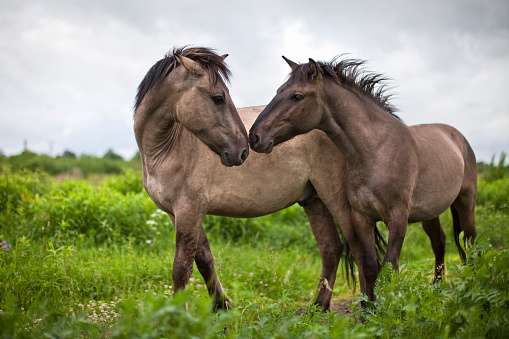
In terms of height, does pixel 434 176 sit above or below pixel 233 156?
below

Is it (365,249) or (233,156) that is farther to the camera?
(365,249)

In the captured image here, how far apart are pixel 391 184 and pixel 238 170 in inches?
59.5

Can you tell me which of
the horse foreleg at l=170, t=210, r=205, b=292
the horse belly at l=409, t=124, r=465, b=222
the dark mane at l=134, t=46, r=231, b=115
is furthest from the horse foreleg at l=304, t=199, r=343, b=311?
the dark mane at l=134, t=46, r=231, b=115

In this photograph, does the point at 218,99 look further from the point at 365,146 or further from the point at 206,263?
the point at 206,263

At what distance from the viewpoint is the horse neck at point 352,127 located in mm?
4066

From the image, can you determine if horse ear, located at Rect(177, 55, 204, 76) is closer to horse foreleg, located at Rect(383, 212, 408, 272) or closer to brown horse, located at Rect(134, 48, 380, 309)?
brown horse, located at Rect(134, 48, 380, 309)

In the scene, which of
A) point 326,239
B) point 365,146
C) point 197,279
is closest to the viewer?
point 365,146

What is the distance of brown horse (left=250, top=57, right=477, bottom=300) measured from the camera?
3861 mm

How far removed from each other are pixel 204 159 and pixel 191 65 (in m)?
0.90

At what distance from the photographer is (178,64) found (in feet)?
12.5

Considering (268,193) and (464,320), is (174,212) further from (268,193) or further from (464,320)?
(464,320)

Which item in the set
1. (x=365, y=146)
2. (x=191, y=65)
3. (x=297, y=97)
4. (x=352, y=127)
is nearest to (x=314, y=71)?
(x=297, y=97)

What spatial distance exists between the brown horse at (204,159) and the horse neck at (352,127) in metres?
0.37

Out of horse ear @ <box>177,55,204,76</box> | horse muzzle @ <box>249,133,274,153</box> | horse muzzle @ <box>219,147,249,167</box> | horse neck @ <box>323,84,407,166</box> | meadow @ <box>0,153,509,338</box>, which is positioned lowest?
meadow @ <box>0,153,509,338</box>
